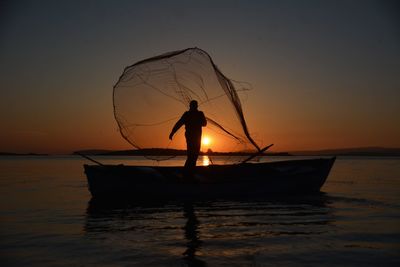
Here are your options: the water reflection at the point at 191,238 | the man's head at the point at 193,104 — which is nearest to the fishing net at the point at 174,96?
the man's head at the point at 193,104

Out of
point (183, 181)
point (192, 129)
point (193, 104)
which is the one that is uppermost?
point (193, 104)

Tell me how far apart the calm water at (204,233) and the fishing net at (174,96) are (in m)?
2.26

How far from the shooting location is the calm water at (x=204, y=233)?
629 centimetres

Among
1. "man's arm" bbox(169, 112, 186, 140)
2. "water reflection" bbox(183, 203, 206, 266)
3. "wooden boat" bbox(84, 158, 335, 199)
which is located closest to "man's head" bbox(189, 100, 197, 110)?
"man's arm" bbox(169, 112, 186, 140)

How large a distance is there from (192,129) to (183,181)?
68.2 inches

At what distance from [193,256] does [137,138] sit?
757 cm

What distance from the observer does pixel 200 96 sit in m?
13.0

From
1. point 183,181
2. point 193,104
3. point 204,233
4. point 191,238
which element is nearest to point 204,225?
point 204,233

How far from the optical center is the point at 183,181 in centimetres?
1352

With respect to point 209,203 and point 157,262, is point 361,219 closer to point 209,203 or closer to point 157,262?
point 209,203

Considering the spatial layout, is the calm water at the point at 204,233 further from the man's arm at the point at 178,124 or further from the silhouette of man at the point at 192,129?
the man's arm at the point at 178,124

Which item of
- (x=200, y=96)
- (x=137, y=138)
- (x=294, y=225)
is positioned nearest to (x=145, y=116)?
(x=137, y=138)

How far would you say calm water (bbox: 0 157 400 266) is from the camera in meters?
6.29

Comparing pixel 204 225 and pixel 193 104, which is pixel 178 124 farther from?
pixel 204 225
